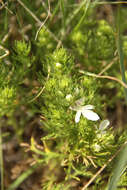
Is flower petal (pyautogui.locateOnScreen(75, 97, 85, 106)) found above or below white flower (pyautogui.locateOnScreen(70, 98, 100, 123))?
above

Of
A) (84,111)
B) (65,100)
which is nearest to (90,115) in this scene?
(84,111)

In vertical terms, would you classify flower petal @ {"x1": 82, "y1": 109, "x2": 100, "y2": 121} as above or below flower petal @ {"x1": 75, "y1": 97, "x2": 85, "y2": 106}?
below

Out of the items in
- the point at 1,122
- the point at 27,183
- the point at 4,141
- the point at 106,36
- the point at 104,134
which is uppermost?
the point at 106,36

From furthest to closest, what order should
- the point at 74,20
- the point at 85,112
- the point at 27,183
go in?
the point at 74,20
the point at 27,183
the point at 85,112

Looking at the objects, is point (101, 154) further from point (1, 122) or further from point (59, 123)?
point (1, 122)

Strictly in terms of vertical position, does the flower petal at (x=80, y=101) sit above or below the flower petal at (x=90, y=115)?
above

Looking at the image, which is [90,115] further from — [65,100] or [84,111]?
[65,100]

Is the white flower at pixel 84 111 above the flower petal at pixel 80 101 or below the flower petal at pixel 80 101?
below

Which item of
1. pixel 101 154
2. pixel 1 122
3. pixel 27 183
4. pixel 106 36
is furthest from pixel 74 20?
pixel 27 183
